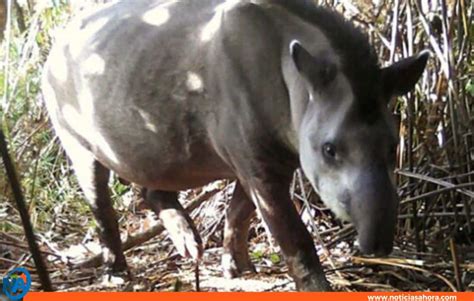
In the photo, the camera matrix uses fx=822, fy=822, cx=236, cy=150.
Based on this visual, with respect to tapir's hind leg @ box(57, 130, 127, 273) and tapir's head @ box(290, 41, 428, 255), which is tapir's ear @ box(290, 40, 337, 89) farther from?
tapir's hind leg @ box(57, 130, 127, 273)

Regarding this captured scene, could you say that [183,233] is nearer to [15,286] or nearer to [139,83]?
[139,83]

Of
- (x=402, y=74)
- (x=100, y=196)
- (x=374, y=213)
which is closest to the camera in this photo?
(x=374, y=213)

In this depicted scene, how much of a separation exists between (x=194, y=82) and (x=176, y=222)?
69cm

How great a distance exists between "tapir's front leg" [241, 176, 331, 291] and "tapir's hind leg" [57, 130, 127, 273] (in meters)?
0.96

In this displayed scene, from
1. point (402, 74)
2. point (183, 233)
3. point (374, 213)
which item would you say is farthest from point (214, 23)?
point (374, 213)

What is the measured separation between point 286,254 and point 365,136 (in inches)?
20.4

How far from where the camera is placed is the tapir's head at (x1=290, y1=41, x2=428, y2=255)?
6.39 ft

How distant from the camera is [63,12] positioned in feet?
14.1

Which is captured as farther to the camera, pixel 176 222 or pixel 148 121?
pixel 176 222

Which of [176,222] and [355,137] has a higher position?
[355,137]

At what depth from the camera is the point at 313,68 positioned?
2117 mm

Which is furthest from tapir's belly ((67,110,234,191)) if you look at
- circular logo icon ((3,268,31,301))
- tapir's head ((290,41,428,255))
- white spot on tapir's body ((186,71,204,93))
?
circular logo icon ((3,268,31,301))

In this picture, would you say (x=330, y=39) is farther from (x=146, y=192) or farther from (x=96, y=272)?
(x=96, y=272)

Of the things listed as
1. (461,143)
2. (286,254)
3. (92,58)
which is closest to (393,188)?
(286,254)
